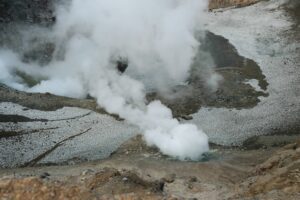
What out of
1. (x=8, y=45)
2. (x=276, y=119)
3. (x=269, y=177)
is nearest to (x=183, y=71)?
(x=276, y=119)

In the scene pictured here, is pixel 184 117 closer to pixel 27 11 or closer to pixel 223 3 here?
pixel 27 11

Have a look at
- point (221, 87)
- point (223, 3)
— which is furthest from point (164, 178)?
point (223, 3)

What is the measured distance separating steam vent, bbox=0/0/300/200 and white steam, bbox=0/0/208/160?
93 mm

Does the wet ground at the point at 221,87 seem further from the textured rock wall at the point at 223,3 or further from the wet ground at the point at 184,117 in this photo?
the textured rock wall at the point at 223,3

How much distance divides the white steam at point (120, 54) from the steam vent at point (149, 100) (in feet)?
0.31

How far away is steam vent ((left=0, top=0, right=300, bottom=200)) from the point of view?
19141mm

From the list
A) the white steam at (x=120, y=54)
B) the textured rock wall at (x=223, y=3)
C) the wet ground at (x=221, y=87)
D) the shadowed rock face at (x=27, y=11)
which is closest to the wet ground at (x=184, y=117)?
the wet ground at (x=221, y=87)

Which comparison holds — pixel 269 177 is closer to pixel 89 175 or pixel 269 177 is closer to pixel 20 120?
pixel 89 175

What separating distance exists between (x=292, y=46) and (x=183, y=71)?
8280 millimetres

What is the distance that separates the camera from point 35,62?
3647 centimetres

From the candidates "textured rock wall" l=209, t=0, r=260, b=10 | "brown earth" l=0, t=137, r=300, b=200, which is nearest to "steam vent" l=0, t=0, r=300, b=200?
"brown earth" l=0, t=137, r=300, b=200

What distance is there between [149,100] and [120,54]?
611 centimetres

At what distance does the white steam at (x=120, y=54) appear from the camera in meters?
29.3

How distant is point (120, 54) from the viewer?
113 ft
